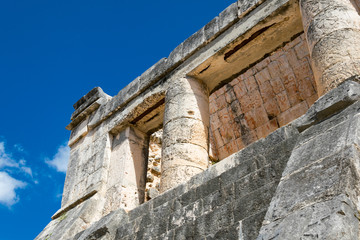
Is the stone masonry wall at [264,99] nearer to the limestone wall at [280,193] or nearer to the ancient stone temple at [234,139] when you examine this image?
the ancient stone temple at [234,139]

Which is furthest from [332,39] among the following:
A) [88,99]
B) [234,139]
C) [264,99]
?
[88,99]

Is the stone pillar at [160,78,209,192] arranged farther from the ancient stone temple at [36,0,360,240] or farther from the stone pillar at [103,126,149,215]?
the stone pillar at [103,126,149,215]

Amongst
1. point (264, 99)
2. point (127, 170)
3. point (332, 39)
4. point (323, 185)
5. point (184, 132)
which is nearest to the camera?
point (323, 185)

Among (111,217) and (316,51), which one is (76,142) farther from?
(316,51)

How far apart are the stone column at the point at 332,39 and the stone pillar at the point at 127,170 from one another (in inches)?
131

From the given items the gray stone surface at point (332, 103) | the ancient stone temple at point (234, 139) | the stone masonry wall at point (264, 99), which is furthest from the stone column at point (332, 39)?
the stone masonry wall at point (264, 99)

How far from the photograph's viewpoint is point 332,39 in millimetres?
4805

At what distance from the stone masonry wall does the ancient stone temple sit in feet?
0.08

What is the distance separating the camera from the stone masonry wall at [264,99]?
8.80 metres

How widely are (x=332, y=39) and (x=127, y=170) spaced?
3.67m

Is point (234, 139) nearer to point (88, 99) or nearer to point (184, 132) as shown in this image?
point (88, 99)

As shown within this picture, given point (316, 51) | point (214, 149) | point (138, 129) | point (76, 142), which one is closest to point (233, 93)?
point (214, 149)

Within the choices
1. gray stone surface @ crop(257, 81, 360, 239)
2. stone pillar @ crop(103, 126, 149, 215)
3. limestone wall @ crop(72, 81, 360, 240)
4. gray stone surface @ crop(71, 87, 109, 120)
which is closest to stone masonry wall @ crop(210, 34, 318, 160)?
stone pillar @ crop(103, 126, 149, 215)

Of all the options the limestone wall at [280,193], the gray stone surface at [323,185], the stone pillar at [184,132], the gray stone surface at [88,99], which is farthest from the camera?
the gray stone surface at [88,99]
